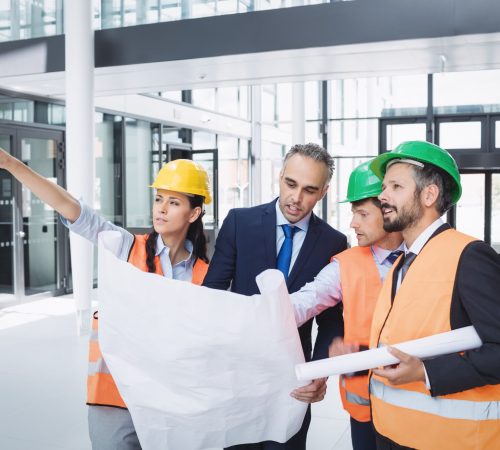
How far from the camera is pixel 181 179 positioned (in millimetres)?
2180

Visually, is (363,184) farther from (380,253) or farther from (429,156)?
(429,156)

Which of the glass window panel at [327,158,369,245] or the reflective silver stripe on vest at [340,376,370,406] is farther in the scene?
the glass window panel at [327,158,369,245]

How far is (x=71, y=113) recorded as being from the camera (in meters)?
6.21

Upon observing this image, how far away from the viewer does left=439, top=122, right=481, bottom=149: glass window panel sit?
34.4 feet

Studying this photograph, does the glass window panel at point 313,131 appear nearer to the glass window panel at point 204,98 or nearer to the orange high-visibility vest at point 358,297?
the glass window panel at point 204,98

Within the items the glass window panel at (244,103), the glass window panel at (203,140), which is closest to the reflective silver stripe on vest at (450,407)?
the glass window panel at (203,140)

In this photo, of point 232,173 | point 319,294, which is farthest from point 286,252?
point 232,173

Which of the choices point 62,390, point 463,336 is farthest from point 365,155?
point 463,336

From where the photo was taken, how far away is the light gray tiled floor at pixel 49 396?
12.1ft

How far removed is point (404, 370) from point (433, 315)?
0.17 metres

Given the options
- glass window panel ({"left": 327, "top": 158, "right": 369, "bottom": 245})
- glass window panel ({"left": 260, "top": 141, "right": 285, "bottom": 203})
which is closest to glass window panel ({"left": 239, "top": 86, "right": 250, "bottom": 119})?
glass window panel ({"left": 260, "top": 141, "right": 285, "bottom": 203})

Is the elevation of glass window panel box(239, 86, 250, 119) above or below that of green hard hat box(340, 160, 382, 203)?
above

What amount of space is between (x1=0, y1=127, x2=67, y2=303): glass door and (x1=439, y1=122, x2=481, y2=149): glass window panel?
6620 millimetres

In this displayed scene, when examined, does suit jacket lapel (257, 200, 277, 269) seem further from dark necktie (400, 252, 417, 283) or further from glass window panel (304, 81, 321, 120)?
glass window panel (304, 81, 321, 120)
